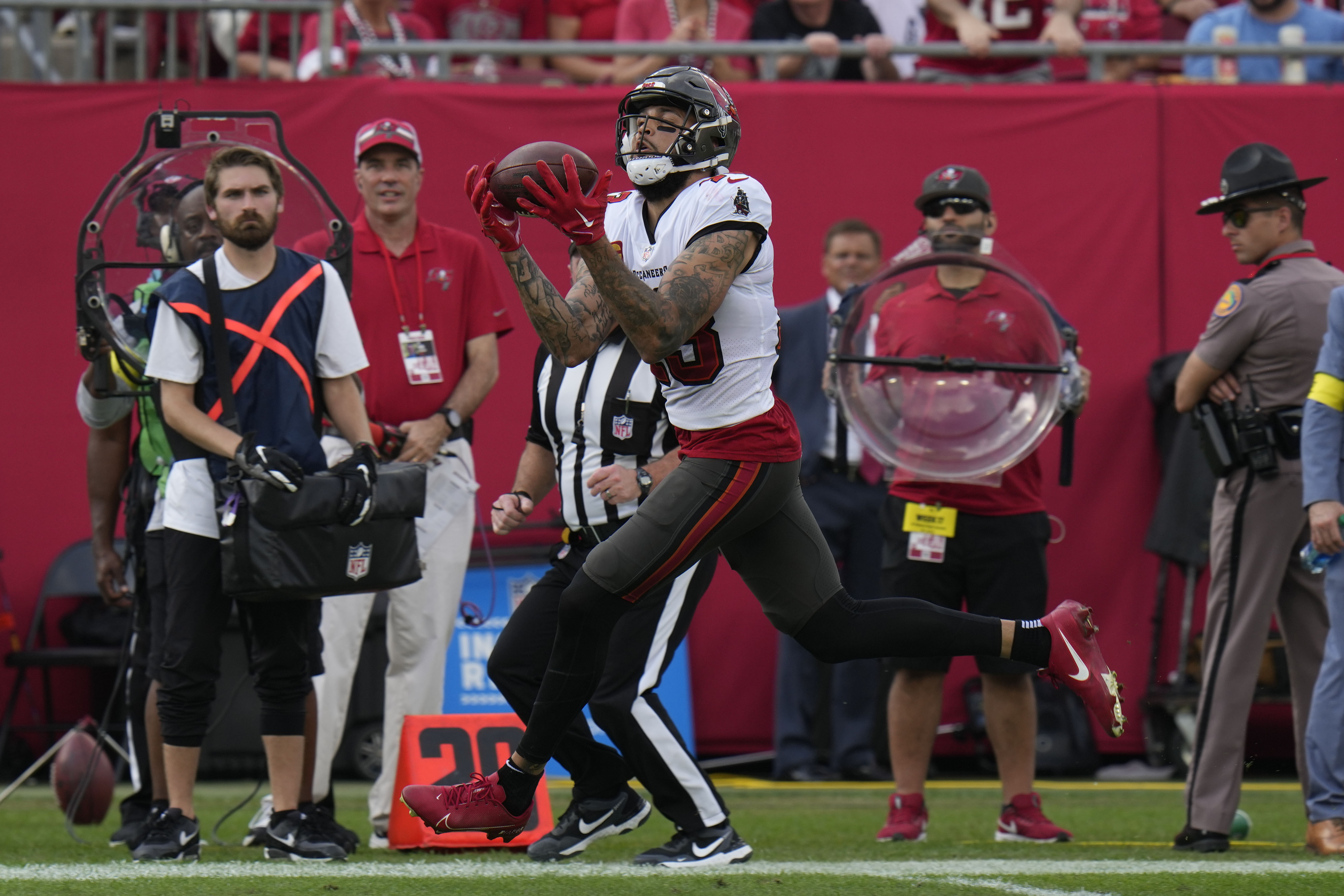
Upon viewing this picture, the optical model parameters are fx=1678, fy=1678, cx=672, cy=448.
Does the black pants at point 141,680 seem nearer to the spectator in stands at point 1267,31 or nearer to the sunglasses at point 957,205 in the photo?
the sunglasses at point 957,205

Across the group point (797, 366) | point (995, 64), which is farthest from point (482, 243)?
point (995, 64)

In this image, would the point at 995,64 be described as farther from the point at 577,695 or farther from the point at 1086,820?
the point at 577,695

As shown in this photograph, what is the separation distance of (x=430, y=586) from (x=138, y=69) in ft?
11.7

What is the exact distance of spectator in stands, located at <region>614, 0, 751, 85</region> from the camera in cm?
853

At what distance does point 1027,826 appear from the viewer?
5742 millimetres

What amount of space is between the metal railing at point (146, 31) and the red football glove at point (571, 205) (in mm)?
4507

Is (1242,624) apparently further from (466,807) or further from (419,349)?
(419,349)

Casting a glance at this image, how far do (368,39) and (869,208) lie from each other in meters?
2.66

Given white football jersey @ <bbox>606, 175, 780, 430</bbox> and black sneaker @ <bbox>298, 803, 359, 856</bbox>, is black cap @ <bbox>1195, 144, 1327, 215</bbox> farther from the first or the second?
black sneaker @ <bbox>298, 803, 359, 856</bbox>

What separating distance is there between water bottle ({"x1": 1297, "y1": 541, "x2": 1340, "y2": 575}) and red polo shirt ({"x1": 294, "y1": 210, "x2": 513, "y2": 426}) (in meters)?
2.92

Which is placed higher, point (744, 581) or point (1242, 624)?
point (744, 581)

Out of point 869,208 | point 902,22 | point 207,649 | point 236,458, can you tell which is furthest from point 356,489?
point 902,22

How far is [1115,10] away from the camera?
30.5 ft

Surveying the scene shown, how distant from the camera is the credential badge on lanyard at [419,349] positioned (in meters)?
6.07
